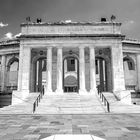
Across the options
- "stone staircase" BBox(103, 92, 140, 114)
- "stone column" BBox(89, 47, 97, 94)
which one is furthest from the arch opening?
"stone staircase" BBox(103, 92, 140, 114)

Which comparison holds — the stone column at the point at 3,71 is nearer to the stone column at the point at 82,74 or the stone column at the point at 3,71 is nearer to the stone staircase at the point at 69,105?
the stone staircase at the point at 69,105

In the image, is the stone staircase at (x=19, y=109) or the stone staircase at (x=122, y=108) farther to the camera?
the stone staircase at (x=122, y=108)

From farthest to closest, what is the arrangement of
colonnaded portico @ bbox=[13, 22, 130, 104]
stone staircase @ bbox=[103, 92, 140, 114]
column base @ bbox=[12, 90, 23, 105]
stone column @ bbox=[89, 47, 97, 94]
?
1. colonnaded portico @ bbox=[13, 22, 130, 104]
2. stone column @ bbox=[89, 47, 97, 94]
3. column base @ bbox=[12, 90, 23, 105]
4. stone staircase @ bbox=[103, 92, 140, 114]

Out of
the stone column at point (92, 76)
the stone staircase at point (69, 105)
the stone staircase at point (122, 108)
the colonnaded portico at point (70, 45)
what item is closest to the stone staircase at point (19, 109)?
the stone staircase at point (69, 105)

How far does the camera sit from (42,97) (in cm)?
2062

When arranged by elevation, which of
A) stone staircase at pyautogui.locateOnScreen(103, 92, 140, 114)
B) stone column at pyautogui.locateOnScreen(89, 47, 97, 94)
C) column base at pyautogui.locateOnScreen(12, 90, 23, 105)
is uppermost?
stone column at pyautogui.locateOnScreen(89, 47, 97, 94)

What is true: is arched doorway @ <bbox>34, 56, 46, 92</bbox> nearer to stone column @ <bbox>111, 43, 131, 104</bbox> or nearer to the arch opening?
the arch opening

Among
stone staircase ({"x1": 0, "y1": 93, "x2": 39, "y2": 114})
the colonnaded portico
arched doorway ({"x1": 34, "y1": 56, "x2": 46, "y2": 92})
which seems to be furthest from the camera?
arched doorway ({"x1": 34, "y1": 56, "x2": 46, "y2": 92})

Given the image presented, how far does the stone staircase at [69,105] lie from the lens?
15.2m

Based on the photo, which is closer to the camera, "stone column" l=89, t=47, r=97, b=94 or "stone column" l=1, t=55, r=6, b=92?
"stone column" l=89, t=47, r=97, b=94

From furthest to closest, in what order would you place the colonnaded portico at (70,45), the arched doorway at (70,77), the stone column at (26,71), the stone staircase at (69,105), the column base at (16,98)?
1. the arched doorway at (70,77)
2. the colonnaded portico at (70,45)
3. the stone column at (26,71)
4. the column base at (16,98)
5. the stone staircase at (69,105)

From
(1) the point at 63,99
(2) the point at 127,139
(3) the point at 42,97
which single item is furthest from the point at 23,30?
(2) the point at 127,139

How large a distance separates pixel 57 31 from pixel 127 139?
68.0 feet

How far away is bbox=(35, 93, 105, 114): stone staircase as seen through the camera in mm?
15242
